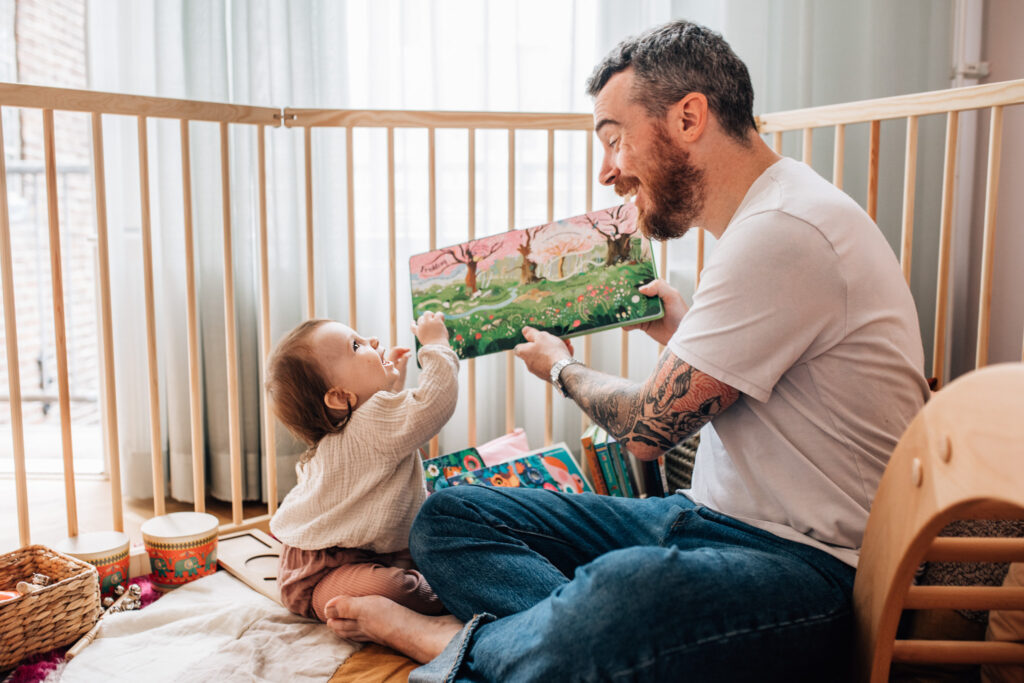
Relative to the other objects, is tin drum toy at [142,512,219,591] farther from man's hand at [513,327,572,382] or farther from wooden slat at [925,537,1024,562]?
wooden slat at [925,537,1024,562]

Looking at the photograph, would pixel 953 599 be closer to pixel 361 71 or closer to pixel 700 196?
pixel 700 196

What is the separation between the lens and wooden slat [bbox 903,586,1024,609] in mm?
801

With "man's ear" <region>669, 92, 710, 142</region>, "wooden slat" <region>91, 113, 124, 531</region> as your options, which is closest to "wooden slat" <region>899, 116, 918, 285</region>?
"man's ear" <region>669, 92, 710, 142</region>

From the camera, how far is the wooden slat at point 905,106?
1359 mm

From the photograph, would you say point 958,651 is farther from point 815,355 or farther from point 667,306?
point 667,306

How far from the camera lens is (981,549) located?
2.55 feet

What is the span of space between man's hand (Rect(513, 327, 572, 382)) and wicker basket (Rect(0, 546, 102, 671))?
0.81 m

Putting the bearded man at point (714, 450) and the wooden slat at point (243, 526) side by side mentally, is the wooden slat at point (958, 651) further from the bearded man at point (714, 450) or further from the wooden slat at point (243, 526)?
the wooden slat at point (243, 526)

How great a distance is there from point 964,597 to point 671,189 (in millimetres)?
660

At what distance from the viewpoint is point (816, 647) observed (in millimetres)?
922

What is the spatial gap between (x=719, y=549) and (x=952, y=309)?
1.72m

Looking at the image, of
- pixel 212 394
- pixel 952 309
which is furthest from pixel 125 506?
pixel 952 309

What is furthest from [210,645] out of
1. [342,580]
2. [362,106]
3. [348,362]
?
[362,106]

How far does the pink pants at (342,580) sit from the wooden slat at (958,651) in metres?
0.78
